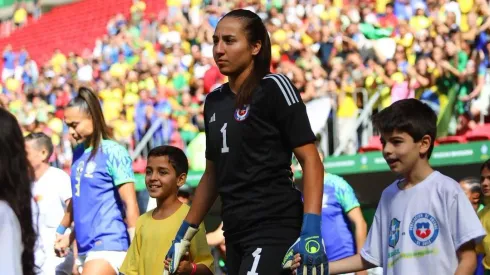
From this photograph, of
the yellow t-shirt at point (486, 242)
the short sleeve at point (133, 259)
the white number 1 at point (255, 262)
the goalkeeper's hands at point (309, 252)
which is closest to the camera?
the goalkeeper's hands at point (309, 252)

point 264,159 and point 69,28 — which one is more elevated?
point 69,28

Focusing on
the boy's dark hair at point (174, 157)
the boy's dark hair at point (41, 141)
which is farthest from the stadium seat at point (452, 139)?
the boy's dark hair at point (174, 157)

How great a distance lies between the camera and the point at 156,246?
6.37m

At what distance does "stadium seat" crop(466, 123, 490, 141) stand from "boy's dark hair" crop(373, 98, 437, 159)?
7.39 meters

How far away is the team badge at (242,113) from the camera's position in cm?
506

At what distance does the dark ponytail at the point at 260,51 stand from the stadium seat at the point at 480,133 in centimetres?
774

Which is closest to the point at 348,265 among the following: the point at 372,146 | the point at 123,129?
the point at 372,146

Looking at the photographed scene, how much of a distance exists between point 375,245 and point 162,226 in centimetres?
154

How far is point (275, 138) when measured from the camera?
5.05 m

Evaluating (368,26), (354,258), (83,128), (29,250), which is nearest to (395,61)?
(368,26)

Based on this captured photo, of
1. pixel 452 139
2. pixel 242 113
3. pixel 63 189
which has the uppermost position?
pixel 452 139

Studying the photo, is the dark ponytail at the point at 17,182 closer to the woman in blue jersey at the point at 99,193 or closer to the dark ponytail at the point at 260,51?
the dark ponytail at the point at 260,51

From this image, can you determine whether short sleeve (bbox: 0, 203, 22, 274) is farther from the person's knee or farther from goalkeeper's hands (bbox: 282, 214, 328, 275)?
the person's knee

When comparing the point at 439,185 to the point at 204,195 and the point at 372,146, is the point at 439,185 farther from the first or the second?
the point at 372,146
